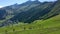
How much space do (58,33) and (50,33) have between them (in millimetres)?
8719

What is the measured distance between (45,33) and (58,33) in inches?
586

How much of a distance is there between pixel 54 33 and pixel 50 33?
14.3 feet

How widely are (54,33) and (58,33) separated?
4429 mm

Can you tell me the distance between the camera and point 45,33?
185 metres

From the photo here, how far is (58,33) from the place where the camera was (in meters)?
179

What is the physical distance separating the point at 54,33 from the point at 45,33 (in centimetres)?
1045

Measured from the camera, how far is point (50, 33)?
181 meters
